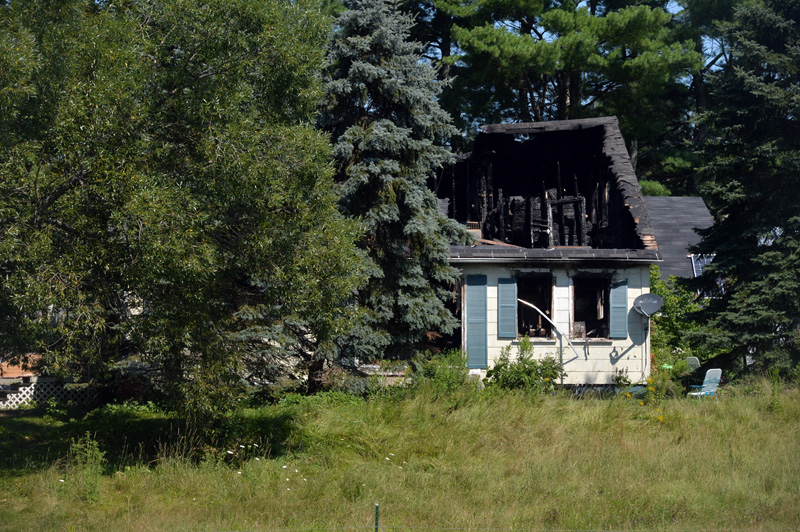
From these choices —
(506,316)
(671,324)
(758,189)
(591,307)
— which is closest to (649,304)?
(506,316)

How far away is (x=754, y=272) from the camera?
51.5ft

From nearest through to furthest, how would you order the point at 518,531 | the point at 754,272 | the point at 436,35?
the point at 518,531 → the point at 754,272 → the point at 436,35

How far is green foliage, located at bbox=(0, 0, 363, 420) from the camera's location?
27.2 ft

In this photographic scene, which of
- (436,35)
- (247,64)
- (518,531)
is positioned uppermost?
(436,35)

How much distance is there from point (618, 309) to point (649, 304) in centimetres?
67

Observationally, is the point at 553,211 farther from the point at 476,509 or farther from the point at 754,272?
the point at 476,509

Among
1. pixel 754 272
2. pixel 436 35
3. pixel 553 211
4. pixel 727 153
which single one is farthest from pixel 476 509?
pixel 436 35

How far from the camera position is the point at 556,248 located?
691 inches

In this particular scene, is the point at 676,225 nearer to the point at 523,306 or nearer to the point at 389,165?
the point at 523,306

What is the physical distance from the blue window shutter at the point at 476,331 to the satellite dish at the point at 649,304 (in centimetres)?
328

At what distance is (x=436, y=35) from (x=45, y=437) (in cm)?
2375

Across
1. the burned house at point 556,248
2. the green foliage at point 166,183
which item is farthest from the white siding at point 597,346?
the green foliage at point 166,183

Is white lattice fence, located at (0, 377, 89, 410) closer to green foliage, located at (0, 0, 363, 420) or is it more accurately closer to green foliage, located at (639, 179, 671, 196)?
green foliage, located at (0, 0, 363, 420)

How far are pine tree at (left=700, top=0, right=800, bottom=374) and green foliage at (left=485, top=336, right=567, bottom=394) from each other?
11.0 ft
